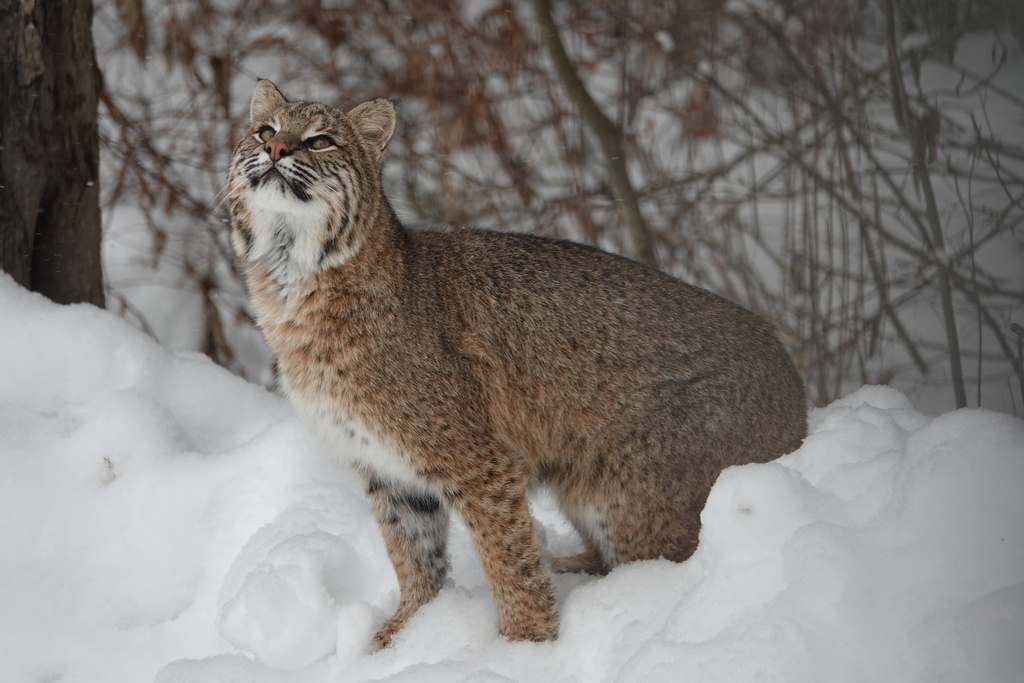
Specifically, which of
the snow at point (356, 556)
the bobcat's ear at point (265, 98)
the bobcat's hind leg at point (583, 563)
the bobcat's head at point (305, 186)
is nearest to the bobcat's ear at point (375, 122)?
the bobcat's head at point (305, 186)

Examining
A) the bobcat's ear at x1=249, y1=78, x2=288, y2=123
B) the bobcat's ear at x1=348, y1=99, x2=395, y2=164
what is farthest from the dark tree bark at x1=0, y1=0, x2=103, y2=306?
the bobcat's ear at x1=348, y1=99, x2=395, y2=164

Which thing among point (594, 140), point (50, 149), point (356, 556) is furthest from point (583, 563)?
point (594, 140)

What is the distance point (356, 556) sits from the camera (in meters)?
3.82

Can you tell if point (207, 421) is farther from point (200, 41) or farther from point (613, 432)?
point (200, 41)

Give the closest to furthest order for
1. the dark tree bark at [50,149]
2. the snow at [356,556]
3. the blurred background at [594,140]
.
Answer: the snow at [356,556]
the dark tree bark at [50,149]
the blurred background at [594,140]

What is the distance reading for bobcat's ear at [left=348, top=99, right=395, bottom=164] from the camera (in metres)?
3.74

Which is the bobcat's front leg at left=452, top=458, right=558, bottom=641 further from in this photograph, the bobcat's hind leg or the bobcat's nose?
the bobcat's nose

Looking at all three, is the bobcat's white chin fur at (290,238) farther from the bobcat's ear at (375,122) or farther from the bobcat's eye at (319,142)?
the bobcat's ear at (375,122)

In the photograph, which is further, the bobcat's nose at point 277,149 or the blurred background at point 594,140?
the blurred background at point 594,140

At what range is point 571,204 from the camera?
666 centimetres

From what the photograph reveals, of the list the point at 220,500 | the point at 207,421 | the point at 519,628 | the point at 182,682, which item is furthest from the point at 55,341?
the point at 519,628

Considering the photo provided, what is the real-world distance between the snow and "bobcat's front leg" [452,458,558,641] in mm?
99

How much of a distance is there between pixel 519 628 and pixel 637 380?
1007 millimetres

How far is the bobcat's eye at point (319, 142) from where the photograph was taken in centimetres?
352
